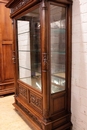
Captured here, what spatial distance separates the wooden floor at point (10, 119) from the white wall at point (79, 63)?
0.79 m

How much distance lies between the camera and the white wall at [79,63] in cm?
166

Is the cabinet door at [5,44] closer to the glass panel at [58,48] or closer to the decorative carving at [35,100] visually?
the decorative carving at [35,100]

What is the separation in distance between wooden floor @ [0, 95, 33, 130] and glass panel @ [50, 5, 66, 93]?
32.8 inches

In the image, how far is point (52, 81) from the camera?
186cm

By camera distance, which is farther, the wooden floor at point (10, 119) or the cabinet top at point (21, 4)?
the wooden floor at point (10, 119)

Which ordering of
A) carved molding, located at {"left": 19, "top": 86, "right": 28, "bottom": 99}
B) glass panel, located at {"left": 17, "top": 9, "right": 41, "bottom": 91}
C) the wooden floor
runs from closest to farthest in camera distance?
the wooden floor, carved molding, located at {"left": 19, "top": 86, "right": 28, "bottom": 99}, glass panel, located at {"left": 17, "top": 9, "right": 41, "bottom": 91}

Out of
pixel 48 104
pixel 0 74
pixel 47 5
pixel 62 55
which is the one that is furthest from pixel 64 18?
pixel 0 74

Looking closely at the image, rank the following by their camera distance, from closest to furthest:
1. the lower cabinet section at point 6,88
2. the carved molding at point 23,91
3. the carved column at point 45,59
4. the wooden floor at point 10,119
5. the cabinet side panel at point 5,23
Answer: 1. the carved column at point 45,59
2. the wooden floor at point 10,119
3. the carved molding at point 23,91
4. the cabinet side panel at point 5,23
5. the lower cabinet section at point 6,88

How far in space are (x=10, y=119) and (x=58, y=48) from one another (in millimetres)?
1461

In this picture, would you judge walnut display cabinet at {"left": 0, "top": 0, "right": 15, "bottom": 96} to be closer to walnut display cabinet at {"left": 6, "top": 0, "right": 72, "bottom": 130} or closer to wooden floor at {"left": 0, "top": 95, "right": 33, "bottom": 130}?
wooden floor at {"left": 0, "top": 95, "right": 33, "bottom": 130}

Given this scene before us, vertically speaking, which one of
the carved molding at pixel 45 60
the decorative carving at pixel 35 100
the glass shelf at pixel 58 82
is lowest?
the decorative carving at pixel 35 100

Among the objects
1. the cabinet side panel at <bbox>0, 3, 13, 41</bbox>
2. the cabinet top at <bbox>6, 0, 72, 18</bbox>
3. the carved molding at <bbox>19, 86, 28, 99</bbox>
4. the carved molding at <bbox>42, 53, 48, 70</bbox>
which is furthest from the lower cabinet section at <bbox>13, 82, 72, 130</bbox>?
the cabinet side panel at <bbox>0, 3, 13, 41</bbox>

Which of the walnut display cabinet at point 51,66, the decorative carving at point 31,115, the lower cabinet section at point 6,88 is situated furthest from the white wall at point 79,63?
the lower cabinet section at point 6,88

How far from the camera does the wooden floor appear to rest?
217 cm
